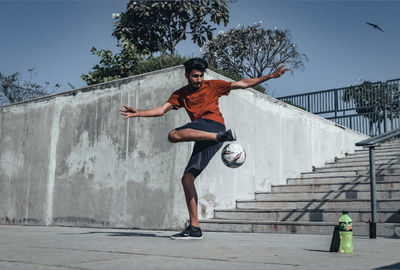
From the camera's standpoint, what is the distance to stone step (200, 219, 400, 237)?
5.33 metres

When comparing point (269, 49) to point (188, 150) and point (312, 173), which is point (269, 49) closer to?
point (312, 173)

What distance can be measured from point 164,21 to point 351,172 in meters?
12.2

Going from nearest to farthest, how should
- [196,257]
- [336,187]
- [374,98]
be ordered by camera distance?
[196,257] → [336,187] → [374,98]

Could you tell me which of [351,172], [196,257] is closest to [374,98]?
[351,172]

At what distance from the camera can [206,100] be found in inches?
204

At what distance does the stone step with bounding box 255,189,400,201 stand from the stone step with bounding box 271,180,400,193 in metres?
0.19

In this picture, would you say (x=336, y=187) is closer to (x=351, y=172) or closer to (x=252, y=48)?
(x=351, y=172)

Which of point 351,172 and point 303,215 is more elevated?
point 351,172

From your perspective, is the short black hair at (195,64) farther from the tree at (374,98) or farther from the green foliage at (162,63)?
the tree at (374,98)

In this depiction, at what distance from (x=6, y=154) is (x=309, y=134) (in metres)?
7.77

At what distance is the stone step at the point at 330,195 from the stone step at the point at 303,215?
0.97 m

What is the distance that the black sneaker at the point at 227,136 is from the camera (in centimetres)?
457

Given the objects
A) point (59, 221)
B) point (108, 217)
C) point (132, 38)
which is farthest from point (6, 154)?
point (132, 38)

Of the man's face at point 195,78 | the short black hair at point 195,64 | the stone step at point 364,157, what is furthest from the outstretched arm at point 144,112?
the stone step at point 364,157
